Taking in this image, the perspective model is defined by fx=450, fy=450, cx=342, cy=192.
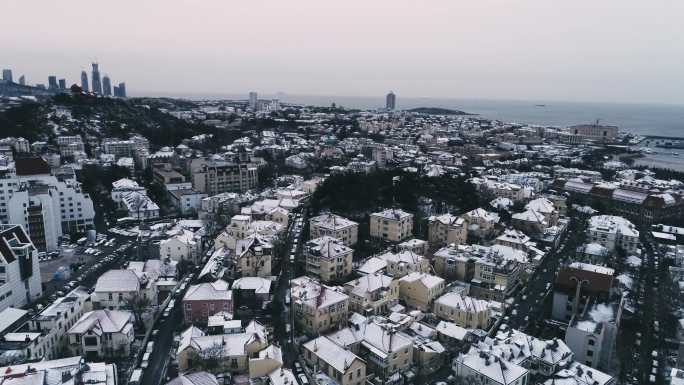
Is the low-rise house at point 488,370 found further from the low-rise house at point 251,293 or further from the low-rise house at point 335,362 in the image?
the low-rise house at point 251,293

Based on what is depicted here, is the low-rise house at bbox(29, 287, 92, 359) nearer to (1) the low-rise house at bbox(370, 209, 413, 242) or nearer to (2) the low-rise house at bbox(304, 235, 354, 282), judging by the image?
(2) the low-rise house at bbox(304, 235, 354, 282)

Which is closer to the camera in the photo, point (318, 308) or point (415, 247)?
point (318, 308)

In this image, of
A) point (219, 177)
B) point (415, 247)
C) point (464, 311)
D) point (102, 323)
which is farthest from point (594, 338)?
point (219, 177)

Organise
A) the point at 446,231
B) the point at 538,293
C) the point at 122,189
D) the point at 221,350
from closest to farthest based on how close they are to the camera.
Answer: the point at 221,350, the point at 538,293, the point at 446,231, the point at 122,189

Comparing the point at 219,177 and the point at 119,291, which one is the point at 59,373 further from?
the point at 219,177

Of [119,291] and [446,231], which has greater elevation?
[446,231]

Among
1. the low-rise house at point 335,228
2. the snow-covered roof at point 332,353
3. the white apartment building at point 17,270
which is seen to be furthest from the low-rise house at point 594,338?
the white apartment building at point 17,270
